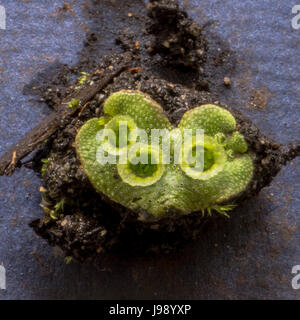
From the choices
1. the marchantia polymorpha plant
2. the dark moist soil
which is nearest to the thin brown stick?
the dark moist soil

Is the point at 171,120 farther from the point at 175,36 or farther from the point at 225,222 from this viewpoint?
the point at 225,222

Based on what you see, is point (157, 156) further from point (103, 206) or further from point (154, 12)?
point (154, 12)

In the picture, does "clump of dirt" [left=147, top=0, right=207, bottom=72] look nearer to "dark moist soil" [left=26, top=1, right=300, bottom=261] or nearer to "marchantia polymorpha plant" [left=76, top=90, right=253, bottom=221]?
"dark moist soil" [left=26, top=1, right=300, bottom=261]

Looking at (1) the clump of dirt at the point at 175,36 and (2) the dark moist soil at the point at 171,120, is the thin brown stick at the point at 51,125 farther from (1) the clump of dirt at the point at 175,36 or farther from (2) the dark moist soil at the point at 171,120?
(1) the clump of dirt at the point at 175,36

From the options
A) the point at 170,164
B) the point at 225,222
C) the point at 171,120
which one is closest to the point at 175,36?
the point at 171,120

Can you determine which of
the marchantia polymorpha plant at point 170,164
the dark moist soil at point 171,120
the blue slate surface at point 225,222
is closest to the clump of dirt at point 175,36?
the dark moist soil at point 171,120

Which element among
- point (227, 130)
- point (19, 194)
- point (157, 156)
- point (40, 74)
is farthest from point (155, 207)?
point (40, 74)
